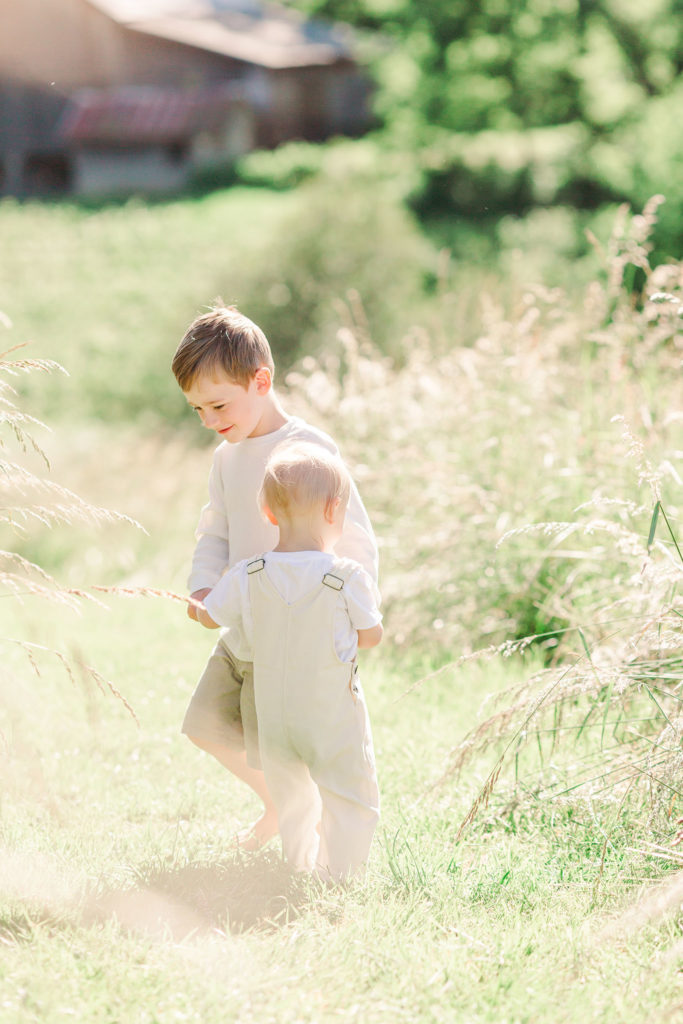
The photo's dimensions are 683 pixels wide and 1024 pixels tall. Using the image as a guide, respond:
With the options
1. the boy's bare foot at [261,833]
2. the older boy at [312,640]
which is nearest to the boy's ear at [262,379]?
the older boy at [312,640]

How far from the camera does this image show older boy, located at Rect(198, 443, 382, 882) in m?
2.73

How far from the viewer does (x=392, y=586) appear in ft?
17.4

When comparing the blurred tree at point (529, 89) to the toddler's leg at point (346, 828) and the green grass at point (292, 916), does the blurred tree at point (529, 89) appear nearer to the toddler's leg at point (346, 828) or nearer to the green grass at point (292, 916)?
the green grass at point (292, 916)

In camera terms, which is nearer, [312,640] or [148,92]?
[312,640]

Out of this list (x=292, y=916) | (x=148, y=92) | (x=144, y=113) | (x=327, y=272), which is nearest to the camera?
(x=292, y=916)

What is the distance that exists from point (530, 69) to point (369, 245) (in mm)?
17503

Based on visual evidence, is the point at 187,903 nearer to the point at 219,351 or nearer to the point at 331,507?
the point at 331,507

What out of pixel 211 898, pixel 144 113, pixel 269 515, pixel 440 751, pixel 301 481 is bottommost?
pixel 144 113

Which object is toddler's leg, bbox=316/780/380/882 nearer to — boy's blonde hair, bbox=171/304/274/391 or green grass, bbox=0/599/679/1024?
green grass, bbox=0/599/679/1024

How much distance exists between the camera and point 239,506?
3.08 m

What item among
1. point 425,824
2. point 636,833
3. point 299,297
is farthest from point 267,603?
point 299,297

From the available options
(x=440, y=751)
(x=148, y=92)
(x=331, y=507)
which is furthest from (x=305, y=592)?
(x=148, y=92)

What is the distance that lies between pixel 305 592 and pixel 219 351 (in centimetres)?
67

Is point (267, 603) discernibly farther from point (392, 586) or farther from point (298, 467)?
point (392, 586)
